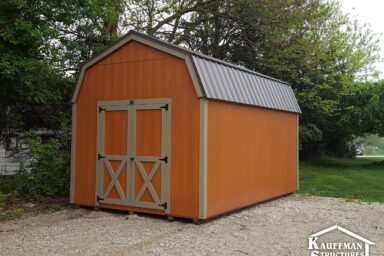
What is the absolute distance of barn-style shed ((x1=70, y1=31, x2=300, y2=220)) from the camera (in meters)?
7.25

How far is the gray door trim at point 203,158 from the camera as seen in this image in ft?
23.1

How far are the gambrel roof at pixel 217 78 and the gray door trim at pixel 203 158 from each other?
0.85 feet

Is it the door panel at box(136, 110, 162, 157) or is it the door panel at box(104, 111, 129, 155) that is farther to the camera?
the door panel at box(104, 111, 129, 155)

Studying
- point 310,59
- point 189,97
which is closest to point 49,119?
point 189,97

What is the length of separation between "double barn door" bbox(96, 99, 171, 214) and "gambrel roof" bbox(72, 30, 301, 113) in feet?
2.67

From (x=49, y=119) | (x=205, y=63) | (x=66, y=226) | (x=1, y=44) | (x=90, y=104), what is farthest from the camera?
(x=49, y=119)

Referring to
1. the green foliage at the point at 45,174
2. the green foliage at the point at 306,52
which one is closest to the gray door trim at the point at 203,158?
the green foliage at the point at 45,174

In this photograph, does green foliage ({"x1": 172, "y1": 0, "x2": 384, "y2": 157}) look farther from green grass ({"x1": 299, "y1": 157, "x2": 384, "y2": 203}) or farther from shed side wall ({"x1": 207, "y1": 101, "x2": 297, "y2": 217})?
shed side wall ({"x1": 207, "y1": 101, "x2": 297, "y2": 217})

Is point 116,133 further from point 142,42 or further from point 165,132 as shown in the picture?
point 142,42

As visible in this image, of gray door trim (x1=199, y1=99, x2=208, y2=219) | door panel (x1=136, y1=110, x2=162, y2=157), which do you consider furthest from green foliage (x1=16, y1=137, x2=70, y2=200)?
gray door trim (x1=199, y1=99, x2=208, y2=219)

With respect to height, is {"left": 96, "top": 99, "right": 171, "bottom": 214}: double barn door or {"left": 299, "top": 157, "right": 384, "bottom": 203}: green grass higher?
{"left": 96, "top": 99, "right": 171, "bottom": 214}: double barn door

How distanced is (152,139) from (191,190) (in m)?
1.20

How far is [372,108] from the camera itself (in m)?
20.7

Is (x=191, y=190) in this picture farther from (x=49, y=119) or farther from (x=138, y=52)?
(x=49, y=119)
